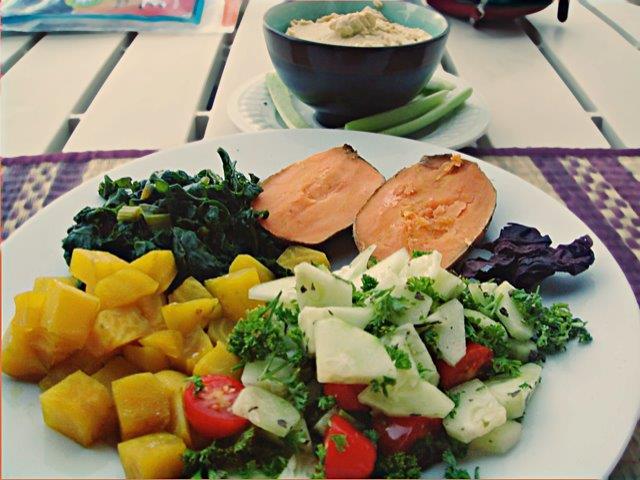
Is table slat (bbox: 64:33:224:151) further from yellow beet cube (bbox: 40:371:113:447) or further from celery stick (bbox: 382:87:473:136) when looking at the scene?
yellow beet cube (bbox: 40:371:113:447)

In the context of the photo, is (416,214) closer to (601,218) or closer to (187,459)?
(601,218)

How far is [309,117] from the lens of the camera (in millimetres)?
2135

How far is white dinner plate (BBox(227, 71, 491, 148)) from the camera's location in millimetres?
1945

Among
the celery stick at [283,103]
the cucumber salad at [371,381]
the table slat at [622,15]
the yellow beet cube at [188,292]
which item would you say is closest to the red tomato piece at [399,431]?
the cucumber salad at [371,381]

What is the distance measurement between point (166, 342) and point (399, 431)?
0.43m

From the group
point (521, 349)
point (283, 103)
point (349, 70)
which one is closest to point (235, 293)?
point (521, 349)

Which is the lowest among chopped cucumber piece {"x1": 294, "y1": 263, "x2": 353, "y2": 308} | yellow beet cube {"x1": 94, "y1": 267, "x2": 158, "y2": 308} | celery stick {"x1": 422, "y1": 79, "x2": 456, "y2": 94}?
celery stick {"x1": 422, "y1": 79, "x2": 456, "y2": 94}

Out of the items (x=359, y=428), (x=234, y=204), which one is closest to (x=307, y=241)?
(x=234, y=204)

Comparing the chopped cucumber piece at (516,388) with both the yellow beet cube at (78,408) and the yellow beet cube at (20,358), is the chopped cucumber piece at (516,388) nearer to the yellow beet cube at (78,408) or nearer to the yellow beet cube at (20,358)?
the yellow beet cube at (78,408)

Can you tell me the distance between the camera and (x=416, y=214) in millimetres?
1585

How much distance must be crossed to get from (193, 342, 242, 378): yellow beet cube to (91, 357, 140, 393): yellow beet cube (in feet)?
0.40

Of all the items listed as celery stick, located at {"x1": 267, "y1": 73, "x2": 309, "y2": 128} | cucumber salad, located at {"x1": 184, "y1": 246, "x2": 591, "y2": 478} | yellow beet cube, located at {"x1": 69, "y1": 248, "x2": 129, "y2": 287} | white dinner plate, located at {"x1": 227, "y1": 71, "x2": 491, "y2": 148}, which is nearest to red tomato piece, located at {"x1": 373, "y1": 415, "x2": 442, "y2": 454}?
cucumber salad, located at {"x1": 184, "y1": 246, "x2": 591, "y2": 478}

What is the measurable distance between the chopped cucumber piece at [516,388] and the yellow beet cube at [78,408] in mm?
625

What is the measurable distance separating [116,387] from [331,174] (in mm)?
811
